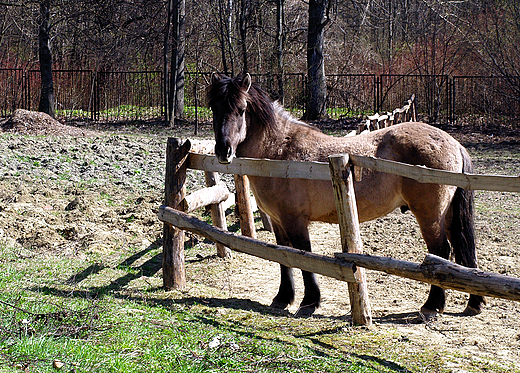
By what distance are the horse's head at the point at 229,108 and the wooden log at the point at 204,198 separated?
0.83m

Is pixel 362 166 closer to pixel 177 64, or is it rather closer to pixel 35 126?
pixel 35 126

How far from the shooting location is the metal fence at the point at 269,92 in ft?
70.9

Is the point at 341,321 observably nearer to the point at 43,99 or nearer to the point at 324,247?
the point at 324,247

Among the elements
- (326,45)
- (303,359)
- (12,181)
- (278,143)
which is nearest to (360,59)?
(326,45)

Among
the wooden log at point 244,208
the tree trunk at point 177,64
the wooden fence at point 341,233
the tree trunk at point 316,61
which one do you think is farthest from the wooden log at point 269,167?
the tree trunk at point 316,61

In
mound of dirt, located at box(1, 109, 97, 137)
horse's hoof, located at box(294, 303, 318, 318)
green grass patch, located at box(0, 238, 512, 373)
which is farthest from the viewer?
mound of dirt, located at box(1, 109, 97, 137)

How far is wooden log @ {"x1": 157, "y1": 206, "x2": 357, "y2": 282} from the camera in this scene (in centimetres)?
424

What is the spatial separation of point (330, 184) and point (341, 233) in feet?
3.01

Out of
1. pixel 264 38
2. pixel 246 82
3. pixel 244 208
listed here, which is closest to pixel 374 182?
pixel 246 82

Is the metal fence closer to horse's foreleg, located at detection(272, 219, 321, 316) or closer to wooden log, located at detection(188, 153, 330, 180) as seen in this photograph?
wooden log, located at detection(188, 153, 330, 180)

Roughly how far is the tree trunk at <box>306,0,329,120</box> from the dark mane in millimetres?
16189

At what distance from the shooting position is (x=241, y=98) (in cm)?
525

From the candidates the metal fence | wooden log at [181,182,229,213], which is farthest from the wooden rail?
the metal fence

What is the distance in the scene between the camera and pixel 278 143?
18.2 ft
